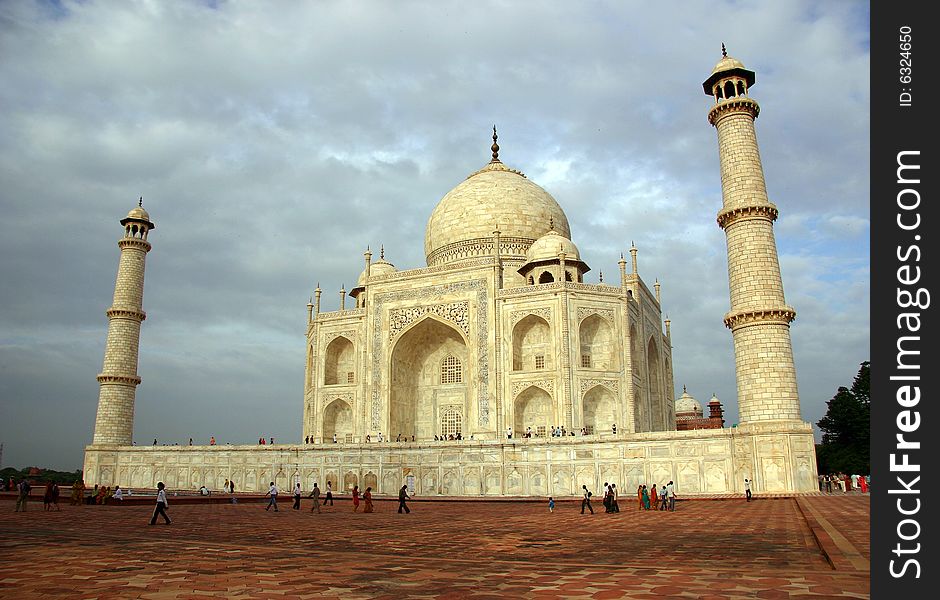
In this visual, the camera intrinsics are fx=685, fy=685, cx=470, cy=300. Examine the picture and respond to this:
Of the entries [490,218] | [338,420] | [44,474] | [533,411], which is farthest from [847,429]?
[44,474]

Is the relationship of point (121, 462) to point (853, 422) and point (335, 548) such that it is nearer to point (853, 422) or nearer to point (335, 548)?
point (335, 548)

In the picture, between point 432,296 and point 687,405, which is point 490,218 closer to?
point 432,296

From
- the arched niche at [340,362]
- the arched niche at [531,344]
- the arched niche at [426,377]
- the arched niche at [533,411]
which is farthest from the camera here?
the arched niche at [340,362]

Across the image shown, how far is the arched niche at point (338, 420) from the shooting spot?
31406mm

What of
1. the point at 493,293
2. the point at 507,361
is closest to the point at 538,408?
the point at 507,361

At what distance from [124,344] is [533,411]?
1807 cm

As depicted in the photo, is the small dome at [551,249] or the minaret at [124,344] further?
the small dome at [551,249]

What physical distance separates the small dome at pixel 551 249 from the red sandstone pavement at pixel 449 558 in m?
19.2

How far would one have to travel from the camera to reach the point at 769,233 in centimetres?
1964

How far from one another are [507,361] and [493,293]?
9.87 ft

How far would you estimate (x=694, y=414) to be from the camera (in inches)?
1860

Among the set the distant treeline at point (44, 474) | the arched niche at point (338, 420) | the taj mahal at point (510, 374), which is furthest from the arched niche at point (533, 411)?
the distant treeline at point (44, 474)

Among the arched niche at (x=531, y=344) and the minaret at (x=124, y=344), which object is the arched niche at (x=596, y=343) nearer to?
the arched niche at (x=531, y=344)
